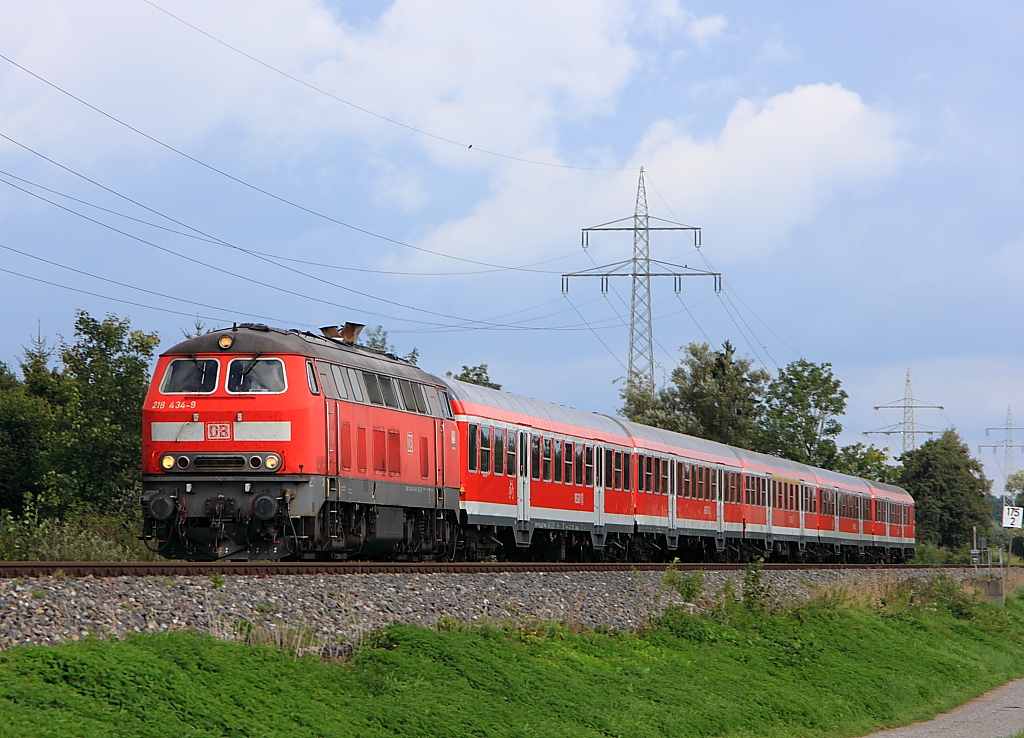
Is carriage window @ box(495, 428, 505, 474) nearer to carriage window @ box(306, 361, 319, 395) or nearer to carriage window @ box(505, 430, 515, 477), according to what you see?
carriage window @ box(505, 430, 515, 477)

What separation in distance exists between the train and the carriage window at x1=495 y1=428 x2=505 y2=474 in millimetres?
64

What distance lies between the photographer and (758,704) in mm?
17812

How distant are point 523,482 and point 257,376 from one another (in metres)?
10.3

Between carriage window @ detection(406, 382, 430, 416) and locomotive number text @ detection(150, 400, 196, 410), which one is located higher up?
carriage window @ detection(406, 382, 430, 416)

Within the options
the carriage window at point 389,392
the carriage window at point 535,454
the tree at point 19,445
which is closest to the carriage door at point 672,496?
the carriage window at point 535,454

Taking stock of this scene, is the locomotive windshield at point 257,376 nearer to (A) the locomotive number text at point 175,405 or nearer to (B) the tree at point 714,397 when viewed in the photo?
(A) the locomotive number text at point 175,405

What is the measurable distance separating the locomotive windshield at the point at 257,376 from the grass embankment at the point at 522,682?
17.6 feet

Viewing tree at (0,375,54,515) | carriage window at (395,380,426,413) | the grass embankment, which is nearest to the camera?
the grass embankment

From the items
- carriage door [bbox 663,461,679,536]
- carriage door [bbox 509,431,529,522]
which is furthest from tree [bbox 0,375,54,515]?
carriage door [bbox 663,461,679,536]

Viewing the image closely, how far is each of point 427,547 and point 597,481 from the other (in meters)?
9.82

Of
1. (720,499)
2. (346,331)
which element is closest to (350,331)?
(346,331)

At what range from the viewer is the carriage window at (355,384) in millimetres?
21016

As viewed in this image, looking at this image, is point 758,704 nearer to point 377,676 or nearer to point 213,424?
point 377,676

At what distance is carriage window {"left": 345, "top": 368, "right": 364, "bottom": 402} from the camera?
21.0 meters
